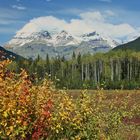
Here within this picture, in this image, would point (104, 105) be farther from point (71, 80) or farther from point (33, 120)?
point (71, 80)

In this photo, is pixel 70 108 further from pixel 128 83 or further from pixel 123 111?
pixel 128 83

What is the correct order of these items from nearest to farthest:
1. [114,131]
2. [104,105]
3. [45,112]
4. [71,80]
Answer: [45,112]
[104,105]
[114,131]
[71,80]

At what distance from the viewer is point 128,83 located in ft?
559

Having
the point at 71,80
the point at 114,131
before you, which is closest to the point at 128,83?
the point at 71,80

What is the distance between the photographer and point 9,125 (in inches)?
559

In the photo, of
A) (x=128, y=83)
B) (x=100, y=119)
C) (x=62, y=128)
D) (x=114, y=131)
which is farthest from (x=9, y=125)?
(x=128, y=83)

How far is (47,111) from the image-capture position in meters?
15.1

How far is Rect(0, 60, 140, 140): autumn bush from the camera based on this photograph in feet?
46.3

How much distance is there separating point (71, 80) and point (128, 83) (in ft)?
114

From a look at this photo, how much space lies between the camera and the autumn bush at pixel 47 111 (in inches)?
556

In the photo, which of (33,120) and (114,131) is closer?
(33,120)

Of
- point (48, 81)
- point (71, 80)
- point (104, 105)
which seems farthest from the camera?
point (71, 80)

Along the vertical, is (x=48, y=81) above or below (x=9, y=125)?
above

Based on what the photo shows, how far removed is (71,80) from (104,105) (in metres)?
179
